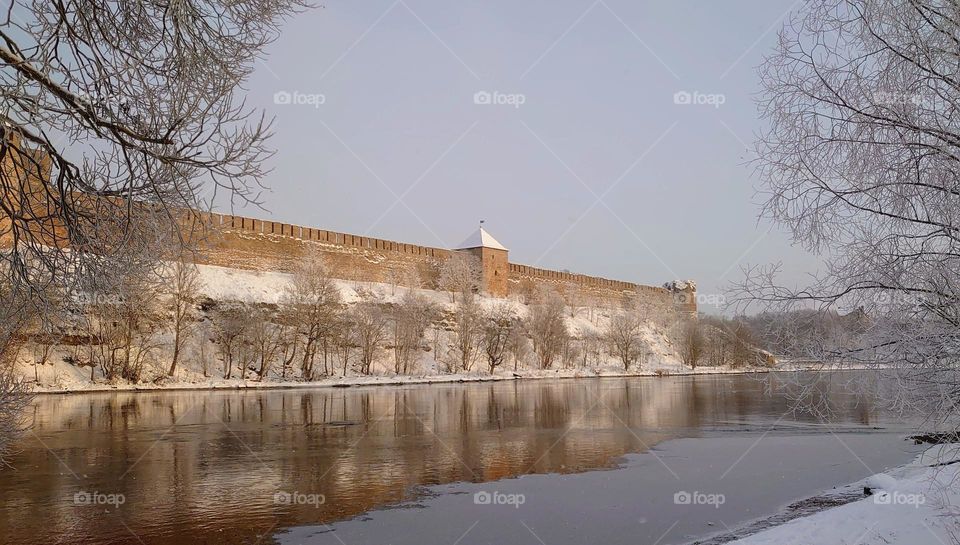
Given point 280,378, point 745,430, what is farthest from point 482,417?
point 280,378

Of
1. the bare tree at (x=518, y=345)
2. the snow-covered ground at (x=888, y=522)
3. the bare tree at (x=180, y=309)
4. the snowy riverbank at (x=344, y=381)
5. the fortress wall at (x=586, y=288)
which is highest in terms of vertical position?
the fortress wall at (x=586, y=288)

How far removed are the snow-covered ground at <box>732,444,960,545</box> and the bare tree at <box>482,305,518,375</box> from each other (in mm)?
31699

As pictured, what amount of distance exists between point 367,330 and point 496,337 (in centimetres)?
852

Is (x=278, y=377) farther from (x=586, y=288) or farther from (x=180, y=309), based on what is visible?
(x=586, y=288)

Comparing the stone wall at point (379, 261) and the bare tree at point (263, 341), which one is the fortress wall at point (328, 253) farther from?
the bare tree at point (263, 341)

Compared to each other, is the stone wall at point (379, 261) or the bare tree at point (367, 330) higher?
the stone wall at point (379, 261)

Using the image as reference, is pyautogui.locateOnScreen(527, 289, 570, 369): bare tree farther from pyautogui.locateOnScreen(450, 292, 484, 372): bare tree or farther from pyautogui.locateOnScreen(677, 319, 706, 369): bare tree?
pyautogui.locateOnScreen(677, 319, 706, 369): bare tree

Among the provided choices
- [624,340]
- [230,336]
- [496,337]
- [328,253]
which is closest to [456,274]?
[328,253]

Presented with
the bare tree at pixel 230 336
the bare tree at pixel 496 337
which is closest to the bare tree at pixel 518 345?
the bare tree at pixel 496 337

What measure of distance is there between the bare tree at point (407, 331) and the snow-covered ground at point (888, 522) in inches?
1185

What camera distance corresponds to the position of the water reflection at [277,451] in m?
7.54

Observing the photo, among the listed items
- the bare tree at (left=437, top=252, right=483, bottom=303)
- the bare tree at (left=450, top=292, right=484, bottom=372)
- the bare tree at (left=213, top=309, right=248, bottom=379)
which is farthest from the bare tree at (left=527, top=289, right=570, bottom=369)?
the bare tree at (left=213, top=309, right=248, bottom=379)

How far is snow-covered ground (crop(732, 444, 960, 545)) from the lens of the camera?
5.79 m

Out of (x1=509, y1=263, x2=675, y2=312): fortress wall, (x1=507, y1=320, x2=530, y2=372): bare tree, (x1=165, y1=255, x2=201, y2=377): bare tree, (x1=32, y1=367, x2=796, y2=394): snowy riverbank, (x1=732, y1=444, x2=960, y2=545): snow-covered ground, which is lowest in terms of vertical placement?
(x1=32, y1=367, x2=796, y2=394): snowy riverbank
